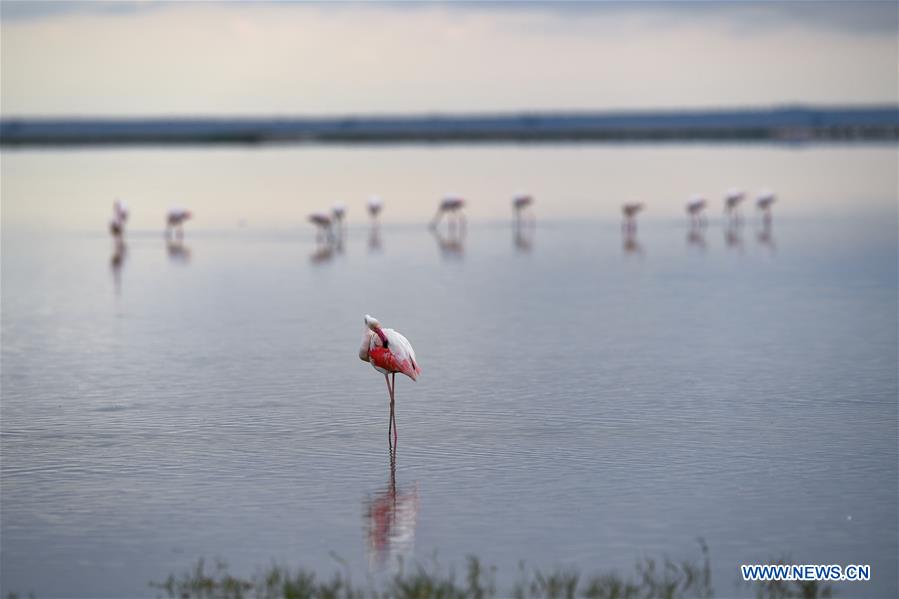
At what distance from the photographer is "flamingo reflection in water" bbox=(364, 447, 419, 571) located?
26.9ft

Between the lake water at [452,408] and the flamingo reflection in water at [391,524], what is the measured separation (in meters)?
0.02

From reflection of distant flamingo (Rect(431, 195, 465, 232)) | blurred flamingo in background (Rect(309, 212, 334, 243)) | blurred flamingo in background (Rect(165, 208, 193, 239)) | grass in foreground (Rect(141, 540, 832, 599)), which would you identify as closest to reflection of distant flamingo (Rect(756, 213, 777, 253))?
reflection of distant flamingo (Rect(431, 195, 465, 232))

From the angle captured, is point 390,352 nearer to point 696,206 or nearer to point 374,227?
point 696,206

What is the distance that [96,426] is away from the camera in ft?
37.7

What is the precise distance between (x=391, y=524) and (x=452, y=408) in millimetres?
3340

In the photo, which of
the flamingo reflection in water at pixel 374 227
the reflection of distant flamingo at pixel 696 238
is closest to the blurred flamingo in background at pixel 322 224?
the flamingo reflection in water at pixel 374 227

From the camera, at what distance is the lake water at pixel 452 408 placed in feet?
27.9

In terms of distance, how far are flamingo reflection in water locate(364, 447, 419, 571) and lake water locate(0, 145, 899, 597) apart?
0.07 ft

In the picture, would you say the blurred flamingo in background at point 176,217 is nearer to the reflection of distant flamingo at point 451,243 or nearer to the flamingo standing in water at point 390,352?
the reflection of distant flamingo at point 451,243

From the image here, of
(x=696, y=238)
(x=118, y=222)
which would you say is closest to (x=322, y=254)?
(x=118, y=222)

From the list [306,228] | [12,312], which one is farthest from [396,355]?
[306,228]

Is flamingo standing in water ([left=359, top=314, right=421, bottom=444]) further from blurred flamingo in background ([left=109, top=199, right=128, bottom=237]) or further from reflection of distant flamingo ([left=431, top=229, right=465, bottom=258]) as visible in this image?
blurred flamingo in background ([left=109, top=199, right=128, bottom=237])

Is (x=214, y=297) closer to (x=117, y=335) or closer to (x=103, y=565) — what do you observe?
(x=117, y=335)

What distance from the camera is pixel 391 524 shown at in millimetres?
8789
